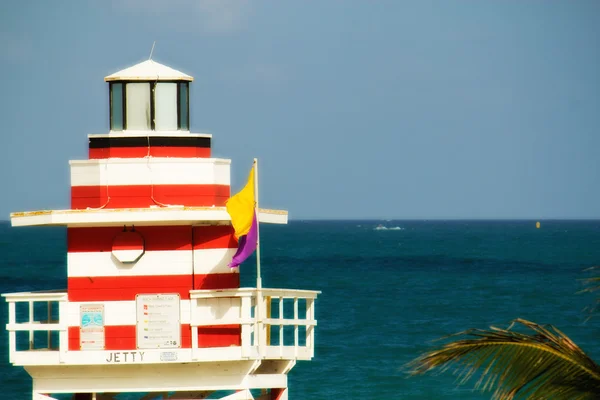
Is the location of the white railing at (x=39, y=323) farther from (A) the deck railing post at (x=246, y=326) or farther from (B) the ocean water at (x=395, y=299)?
(B) the ocean water at (x=395, y=299)

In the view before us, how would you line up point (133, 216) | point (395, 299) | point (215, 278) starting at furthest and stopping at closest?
point (395, 299) < point (215, 278) < point (133, 216)

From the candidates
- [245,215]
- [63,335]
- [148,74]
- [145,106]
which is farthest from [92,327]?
[148,74]

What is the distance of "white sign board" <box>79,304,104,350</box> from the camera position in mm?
13336

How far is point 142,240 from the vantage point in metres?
13.4

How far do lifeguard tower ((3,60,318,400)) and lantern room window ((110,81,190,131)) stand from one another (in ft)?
0.03

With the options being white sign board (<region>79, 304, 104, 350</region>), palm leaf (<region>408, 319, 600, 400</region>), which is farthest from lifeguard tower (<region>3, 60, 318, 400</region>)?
palm leaf (<region>408, 319, 600, 400</region>)

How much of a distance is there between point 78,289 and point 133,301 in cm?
57

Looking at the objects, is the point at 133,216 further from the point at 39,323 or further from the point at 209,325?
the point at 39,323

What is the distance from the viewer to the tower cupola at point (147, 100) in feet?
45.2

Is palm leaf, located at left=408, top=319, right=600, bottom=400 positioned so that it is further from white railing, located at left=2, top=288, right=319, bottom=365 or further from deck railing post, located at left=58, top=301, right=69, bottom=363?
deck railing post, located at left=58, top=301, right=69, bottom=363

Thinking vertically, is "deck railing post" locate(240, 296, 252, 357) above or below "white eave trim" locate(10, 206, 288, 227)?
below

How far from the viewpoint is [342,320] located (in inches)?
2512

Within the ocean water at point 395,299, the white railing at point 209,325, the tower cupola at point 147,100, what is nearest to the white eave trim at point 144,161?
the tower cupola at point 147,100

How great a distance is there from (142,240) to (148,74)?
1766 millimetres
